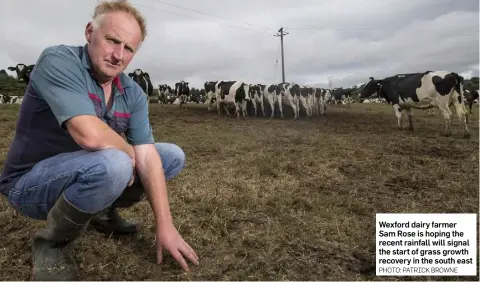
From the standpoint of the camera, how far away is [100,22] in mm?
1964

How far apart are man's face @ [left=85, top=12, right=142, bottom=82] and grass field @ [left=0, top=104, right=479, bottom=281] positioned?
120cm

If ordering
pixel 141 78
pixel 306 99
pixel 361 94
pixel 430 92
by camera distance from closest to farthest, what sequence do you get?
pixel 430 92 < pixel 361 94 < pixel 141 78 < pixel 306 99

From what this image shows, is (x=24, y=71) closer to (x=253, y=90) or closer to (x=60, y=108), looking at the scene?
(x=253, y=90)

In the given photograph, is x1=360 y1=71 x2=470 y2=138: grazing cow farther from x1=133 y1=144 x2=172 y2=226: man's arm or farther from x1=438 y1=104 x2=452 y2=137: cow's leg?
x1=133 y1=144 x2=172 y2=226: man's arm

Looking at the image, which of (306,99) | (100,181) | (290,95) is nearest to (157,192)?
(100,181)

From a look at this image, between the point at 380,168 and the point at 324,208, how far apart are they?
219 centimetres

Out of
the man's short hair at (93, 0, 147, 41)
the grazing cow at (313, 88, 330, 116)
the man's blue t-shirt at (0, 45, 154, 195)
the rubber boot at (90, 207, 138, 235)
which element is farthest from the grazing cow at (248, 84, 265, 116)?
the man's short hair at (93, 0, 147, 41)

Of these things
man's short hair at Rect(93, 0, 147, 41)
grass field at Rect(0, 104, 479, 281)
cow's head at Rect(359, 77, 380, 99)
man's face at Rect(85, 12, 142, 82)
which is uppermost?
cow's head at Rect(359, 77, 380, 99)

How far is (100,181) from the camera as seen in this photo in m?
1.82

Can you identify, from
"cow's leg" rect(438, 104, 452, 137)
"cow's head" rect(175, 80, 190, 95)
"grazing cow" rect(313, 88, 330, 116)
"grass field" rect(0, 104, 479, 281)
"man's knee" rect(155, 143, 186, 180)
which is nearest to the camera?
"grass field" rect(0, 104, 479, 281)

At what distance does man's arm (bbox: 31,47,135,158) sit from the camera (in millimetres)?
1773

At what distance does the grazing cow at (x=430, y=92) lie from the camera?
9820 mm

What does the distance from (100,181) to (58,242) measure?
1.82ft

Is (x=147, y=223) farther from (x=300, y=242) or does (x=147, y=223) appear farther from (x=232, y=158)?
(x=232, y=158)
